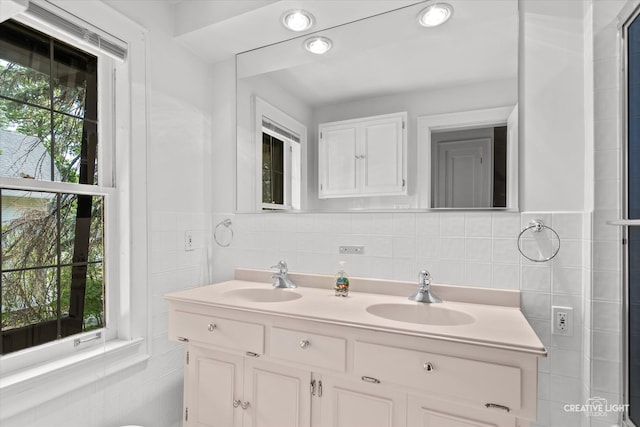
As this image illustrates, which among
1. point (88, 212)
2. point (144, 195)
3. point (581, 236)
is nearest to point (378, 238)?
point (581, 236)

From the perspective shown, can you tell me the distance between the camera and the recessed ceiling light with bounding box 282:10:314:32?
1.68m

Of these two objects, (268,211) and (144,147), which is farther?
(268,211)

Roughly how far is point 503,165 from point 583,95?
1.24 feet

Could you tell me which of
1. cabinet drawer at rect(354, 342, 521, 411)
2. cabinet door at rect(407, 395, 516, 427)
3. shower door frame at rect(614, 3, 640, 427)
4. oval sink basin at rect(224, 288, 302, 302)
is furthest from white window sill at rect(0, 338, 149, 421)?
shower door frame at rect(614, 3, 640, 427)

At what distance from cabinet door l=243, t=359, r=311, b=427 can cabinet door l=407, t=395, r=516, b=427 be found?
40 cm

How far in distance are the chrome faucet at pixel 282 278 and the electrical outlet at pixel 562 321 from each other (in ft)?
3.80

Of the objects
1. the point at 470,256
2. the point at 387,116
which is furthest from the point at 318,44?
the point at 470,256

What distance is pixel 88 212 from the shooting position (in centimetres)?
158

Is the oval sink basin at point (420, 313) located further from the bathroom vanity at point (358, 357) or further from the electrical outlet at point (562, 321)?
the electrical outlet at point (562, 321)

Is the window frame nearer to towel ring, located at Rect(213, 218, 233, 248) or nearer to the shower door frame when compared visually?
towel ring, located at Rect(213, 218, 233, 248)

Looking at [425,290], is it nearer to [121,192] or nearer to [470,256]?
[470,256]

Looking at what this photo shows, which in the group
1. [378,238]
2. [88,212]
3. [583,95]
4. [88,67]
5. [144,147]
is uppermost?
[88,67]

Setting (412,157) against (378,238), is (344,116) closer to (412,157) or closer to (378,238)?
(412,157)

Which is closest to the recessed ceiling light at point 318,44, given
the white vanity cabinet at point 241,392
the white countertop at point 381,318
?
the white countertop at point 381,318
